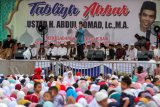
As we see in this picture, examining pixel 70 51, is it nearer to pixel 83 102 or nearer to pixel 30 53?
pixel 30 53

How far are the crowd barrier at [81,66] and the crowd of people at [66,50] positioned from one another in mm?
2993

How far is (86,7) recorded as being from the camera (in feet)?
78.5

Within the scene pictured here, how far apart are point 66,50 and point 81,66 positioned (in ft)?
18.2

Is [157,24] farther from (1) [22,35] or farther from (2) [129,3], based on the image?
(1) [22,35]

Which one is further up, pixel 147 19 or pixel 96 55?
pixel 147 19

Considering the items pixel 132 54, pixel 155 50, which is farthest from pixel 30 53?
pixel 155 50

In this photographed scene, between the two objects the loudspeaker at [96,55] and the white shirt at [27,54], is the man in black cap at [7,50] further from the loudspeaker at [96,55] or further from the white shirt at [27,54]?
the loudspeaker at [96,55]

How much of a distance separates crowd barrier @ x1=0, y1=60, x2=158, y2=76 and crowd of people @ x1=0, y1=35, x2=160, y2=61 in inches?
118

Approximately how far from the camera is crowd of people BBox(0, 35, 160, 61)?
20.2m

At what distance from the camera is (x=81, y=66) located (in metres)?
16.4

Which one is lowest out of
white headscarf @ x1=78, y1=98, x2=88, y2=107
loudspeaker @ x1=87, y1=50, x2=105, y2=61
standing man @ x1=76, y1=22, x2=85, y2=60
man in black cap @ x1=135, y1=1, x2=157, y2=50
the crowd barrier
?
white headscarf @ x1=78, y1=98, x2=88, y2=107

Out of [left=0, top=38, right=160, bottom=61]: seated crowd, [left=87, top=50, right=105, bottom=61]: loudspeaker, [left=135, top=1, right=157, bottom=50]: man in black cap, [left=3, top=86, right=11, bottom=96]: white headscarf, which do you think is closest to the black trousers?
[left=87, top=50, right=105, bottom=61]: loudspeaker

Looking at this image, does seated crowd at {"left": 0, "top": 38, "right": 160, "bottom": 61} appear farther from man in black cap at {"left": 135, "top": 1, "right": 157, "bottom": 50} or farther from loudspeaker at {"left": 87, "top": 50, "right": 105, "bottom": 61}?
man in black cap at {"left": 135, "top": 1, "right": 157, "bottom": 50}

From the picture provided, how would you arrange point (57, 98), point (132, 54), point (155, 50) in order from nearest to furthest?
point (57, 98), point (155, 50), point (132, 54)
